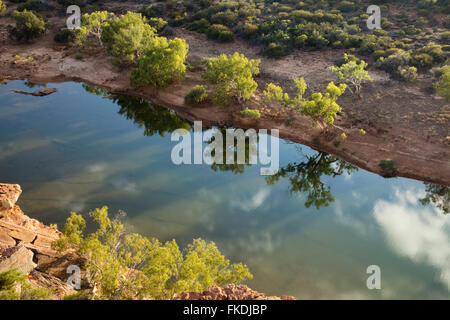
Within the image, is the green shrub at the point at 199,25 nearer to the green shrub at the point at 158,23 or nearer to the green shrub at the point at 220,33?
the green shrub at the point at 220,33

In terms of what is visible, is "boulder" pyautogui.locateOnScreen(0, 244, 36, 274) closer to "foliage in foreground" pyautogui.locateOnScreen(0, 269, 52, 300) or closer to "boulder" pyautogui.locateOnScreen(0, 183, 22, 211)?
"foliage in foreground" pyautogui.locateOnScreen(0, 269, 52, 300)

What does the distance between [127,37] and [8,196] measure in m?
31.8

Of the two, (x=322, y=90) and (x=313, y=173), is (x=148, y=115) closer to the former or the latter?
(x=322, y=90)

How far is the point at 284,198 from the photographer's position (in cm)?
3278

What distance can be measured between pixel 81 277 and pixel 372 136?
30.5 metres

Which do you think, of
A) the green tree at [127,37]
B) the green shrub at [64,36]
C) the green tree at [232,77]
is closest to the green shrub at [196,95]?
the green tree at [232,77]

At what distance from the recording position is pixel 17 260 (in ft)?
60.1

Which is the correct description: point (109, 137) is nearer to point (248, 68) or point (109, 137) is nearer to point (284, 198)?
point (248, 68)

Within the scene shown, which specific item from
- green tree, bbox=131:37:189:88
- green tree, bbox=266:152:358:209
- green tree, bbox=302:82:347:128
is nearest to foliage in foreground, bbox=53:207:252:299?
green tree, bbox=266:152:358:209

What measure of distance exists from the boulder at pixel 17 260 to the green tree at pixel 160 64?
31.0 m

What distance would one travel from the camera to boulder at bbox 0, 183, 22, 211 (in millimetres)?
25702

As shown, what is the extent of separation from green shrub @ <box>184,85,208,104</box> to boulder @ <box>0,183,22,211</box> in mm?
23115

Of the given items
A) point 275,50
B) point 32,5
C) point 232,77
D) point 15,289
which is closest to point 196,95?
point 232,77
